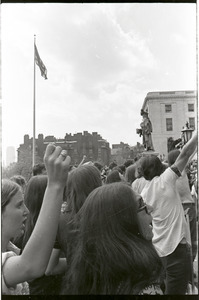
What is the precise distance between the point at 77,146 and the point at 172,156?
1.48ft

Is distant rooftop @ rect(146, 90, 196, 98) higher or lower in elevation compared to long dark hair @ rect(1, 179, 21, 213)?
higher

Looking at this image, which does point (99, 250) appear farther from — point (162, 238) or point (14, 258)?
point (162, 238)

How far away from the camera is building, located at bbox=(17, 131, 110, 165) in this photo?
65.0 inches

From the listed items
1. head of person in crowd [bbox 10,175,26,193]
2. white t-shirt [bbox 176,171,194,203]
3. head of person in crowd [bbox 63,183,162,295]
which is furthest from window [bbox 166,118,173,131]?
head of person in crowd [bbox 10,175,26,193]

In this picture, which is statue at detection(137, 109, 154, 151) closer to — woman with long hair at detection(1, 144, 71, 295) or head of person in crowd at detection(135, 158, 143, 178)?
head of person in crowd at detection(135, 158, 143, 178)

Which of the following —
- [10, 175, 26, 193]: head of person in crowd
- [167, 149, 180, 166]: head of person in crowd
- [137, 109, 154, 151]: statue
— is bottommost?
[10, 175, 26, 193]: head of person in crowd

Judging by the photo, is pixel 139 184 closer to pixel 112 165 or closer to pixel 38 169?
pixel 112 165

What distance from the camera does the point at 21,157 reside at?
5.47 ft

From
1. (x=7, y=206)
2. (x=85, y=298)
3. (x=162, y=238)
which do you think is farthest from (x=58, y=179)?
(x=162, y=238)

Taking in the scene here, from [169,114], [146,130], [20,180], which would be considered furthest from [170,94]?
[20,180]

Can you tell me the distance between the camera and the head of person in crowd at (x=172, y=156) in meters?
1.64

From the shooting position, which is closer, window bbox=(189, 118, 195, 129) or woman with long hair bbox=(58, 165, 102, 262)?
woman with long hair bbox=(58, 165, 102, 262)

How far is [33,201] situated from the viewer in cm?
149

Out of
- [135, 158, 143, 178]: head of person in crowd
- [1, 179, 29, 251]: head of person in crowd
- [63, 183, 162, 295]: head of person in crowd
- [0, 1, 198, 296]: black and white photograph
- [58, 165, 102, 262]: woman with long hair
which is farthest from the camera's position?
[135, 158, 143, 178]: head of person in crowd
